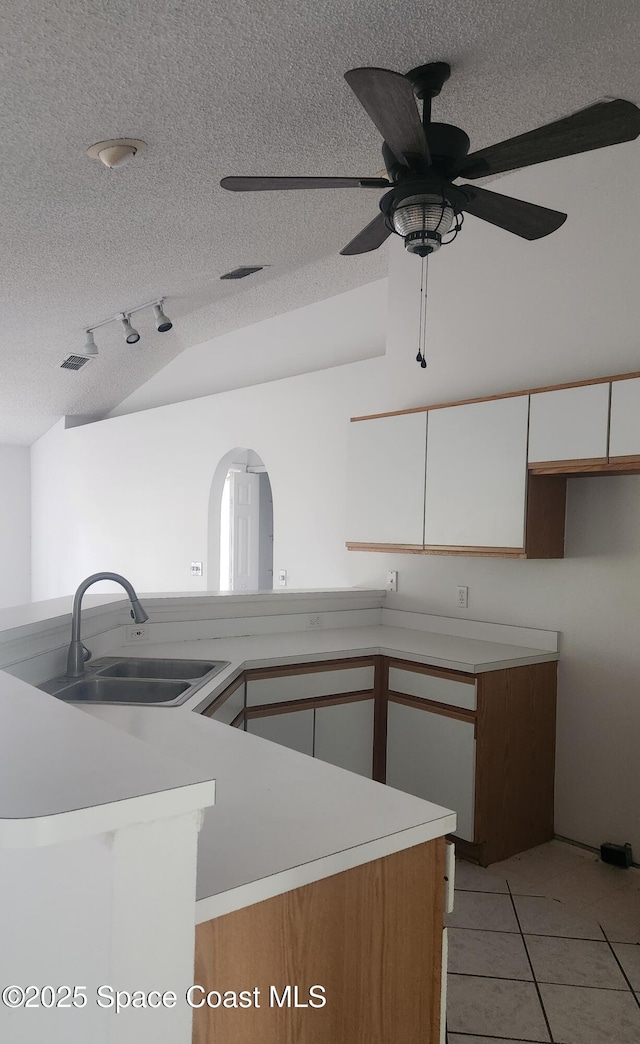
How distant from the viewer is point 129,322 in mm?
4875

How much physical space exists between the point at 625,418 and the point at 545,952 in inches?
72.1

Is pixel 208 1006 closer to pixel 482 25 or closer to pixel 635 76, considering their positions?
pixel 482 25

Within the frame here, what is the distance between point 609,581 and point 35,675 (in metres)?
2.25

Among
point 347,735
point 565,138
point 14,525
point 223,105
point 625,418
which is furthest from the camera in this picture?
point 14,525

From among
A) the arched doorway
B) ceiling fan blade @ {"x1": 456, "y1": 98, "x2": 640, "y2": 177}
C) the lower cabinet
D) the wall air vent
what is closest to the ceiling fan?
ceiling fan blade @ {"x1": 456, "y1": 98, "x2": 640, "y2": 177}

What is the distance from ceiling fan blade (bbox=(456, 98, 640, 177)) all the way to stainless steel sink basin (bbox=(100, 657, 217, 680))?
6.21 feet

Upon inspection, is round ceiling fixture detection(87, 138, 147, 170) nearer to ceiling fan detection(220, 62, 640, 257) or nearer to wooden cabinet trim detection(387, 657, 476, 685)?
ceiling fan detection(220, 62, 640, 257)

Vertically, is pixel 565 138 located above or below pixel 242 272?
below

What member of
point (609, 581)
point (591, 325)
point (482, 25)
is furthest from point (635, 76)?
point (609, 581)

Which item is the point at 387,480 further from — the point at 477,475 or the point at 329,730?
the point at 329,730

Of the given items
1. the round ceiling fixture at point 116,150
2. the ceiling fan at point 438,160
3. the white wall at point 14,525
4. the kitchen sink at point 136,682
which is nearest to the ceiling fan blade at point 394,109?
the ceiling fan at point 438,160

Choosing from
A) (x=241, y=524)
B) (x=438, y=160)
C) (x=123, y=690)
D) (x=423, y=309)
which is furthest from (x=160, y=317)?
(x=438, y=160)

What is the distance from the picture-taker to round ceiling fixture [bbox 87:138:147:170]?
2.42 meters

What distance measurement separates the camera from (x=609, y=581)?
302cm
